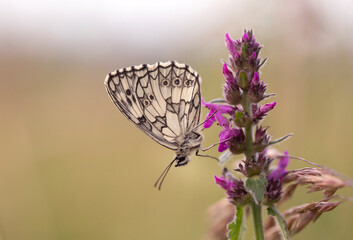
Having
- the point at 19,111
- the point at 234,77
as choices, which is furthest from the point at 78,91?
the point at 234,77

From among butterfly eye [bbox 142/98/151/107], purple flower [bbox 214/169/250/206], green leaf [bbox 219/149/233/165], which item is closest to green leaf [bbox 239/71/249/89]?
green leaf [bbox 219/149/233/165]

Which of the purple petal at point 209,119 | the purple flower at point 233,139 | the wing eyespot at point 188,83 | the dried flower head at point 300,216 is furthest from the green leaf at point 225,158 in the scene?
the wing eyespot at point 188,83

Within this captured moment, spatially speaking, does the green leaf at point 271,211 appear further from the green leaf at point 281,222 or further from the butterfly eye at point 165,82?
the butterfly eye at point 165,82


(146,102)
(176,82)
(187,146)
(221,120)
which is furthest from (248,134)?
(146,102)

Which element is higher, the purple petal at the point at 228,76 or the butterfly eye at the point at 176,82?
A: the butterfly eye at the point at 176,82

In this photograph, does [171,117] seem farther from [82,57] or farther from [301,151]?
[82,57]

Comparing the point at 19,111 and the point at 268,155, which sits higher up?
the point at 19,111
